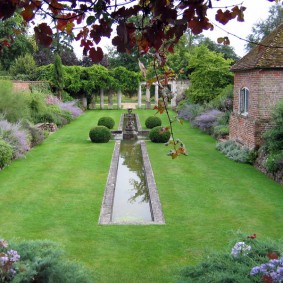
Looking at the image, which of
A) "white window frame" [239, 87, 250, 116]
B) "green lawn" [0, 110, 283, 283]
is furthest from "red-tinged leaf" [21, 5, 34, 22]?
"white window frame" [239, 87, 250, 116]

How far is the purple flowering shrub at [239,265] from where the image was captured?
13.8 feet

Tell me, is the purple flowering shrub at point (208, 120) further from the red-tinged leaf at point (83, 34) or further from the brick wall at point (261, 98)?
the red-tinged leaf at point (83, 34)

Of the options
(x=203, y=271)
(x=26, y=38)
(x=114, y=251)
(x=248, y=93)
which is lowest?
(x=114, y=251)

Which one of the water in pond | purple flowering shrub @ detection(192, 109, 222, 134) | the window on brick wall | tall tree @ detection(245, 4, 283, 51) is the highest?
tall tree @ detection(245, 4, 283, 51)

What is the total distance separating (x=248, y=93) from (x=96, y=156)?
6081mm

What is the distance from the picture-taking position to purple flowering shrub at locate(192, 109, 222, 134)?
71.6ft

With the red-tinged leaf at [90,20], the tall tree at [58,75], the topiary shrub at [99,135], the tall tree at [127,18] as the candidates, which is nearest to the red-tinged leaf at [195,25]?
the tall tree at [127,18]

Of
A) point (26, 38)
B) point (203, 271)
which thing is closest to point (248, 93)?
point (203, 271)

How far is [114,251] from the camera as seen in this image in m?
7.17

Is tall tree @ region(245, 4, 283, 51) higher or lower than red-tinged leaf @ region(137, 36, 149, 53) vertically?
higher

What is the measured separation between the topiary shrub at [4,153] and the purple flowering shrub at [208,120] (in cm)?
1098

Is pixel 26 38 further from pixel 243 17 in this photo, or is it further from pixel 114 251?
pixel 243 17

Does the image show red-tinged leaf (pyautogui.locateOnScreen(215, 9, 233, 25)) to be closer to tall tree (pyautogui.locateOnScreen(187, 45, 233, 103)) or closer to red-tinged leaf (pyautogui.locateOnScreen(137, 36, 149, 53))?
red-tinged leaf (pyautogui.locateOnScreen(137, 36, 149, 53))

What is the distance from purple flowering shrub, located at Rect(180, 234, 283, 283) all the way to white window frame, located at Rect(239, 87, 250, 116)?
1101cm
